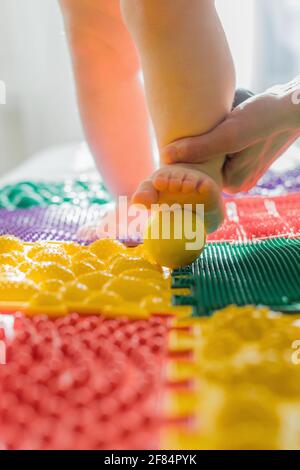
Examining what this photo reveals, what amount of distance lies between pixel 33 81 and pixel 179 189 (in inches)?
84.9

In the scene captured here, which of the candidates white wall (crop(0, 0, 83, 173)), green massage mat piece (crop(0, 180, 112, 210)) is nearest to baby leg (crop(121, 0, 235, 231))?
green massage mat piece (crop(0, 180, 112, 210))

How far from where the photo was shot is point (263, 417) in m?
0.40

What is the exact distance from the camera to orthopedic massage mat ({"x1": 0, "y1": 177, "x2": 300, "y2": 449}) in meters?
0.40

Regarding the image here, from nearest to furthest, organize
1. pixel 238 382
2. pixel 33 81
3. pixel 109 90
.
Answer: pixel 238 382 < pixel 109 90 < pixel 33 81

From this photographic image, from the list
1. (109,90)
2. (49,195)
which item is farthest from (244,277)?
(49,195)

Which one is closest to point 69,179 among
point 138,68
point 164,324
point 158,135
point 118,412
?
point 138,68

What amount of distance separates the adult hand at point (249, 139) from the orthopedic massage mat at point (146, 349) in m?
0.10

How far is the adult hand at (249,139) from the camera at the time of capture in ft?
2.51

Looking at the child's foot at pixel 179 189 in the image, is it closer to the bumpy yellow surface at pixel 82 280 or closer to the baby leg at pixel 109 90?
the bumpy yellow surface at pixel 82 280

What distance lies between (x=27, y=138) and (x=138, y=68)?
1744 millimetres

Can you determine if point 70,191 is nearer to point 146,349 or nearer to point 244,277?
point 244,277

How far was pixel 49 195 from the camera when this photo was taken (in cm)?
128

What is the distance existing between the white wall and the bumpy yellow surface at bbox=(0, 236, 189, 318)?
1.95m

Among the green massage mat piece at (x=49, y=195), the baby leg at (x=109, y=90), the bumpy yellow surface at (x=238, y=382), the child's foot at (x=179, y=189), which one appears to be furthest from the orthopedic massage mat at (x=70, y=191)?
the bumpy yellow surface at (x=238, y=382)
